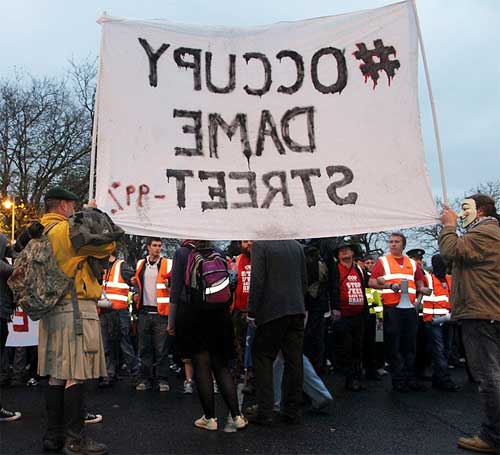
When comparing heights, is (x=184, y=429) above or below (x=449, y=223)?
below

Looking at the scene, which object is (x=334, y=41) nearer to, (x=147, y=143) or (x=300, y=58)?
(x=300, y=58)

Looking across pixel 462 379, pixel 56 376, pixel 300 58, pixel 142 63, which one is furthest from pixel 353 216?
pixel 462 379

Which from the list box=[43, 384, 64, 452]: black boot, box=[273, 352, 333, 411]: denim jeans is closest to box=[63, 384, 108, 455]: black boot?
box=[43, 384, 64, 452]: black boot

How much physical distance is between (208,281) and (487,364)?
2380mm

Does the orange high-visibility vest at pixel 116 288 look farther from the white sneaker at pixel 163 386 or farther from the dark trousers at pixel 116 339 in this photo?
the white sneaker at pixel 163 386

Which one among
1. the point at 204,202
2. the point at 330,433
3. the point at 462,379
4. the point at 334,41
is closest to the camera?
the point at 204,202

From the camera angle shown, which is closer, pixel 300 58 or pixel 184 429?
pixel 300 58

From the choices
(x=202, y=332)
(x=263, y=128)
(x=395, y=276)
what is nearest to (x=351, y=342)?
(x=395, y=276)

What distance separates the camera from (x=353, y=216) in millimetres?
4047

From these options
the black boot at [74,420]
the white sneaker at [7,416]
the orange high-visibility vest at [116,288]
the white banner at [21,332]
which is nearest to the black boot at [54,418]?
the black boot at [74,420]

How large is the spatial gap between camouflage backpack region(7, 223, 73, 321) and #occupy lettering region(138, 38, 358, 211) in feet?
3.44

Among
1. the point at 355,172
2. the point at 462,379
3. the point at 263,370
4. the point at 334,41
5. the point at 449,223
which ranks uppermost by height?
the point at 334,41

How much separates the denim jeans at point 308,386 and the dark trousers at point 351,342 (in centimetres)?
141

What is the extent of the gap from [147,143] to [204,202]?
58 cm
